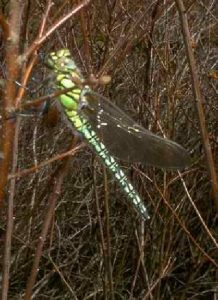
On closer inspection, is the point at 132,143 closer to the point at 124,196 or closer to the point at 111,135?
the point at 111,135

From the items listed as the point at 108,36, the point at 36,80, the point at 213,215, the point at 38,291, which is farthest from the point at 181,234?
the point at 36,80

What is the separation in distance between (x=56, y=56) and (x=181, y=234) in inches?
87.8

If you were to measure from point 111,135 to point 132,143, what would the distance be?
0.24 ft

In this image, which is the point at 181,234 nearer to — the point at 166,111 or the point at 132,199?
the point at 166,111

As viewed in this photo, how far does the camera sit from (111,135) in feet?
6.15

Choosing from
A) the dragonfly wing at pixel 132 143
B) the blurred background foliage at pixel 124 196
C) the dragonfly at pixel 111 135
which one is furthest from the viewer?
the blurred background foliage at pixel 124 196

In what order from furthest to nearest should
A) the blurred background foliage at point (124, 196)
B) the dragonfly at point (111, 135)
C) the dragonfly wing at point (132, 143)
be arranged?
the blurred background foliage at point (124, 196), the dragonfly wing at point (132, 143), the dragonfly at point (111, 135)

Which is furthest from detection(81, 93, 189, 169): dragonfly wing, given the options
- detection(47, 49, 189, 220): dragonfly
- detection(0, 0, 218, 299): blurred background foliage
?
detection(0, 0, 218, 299): blurred background foliage

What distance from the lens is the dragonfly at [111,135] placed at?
1.70 meters

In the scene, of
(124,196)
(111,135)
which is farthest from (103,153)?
(124,196)

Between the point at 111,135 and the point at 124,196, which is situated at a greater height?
the point at 111,135

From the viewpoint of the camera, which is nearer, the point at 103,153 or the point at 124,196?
the point at 103,153

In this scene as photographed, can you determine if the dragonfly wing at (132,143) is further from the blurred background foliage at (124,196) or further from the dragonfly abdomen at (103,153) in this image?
the blurred background foliage at (124,196)

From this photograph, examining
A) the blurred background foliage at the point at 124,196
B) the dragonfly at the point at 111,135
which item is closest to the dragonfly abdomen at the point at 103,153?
the dragonfly at the point at 111,135
